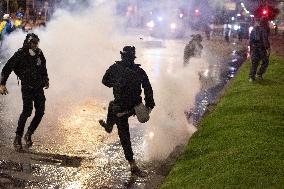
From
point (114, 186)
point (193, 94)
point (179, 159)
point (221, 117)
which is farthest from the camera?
point (193, 94)

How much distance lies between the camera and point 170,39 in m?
37.5

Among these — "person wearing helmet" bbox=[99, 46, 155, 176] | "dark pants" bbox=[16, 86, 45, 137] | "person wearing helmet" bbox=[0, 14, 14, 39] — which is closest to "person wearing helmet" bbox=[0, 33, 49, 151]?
"dark pants" bbox=[16, 86, 45, 137]

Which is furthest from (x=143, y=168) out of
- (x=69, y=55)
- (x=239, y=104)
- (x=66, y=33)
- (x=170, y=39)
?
(x=170, y=39)

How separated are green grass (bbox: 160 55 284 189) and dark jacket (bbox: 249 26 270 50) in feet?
7.61

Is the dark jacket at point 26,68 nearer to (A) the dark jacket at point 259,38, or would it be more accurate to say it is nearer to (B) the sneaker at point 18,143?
(B) the sneaker at point 18,143

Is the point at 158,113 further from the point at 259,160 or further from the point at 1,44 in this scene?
the point at 1,44

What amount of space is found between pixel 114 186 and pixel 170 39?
3209 centimetres

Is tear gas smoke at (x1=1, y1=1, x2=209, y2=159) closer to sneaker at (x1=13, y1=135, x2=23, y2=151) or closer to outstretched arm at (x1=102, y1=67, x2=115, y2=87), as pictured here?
outstretched arm at (x1=102, y1=67, x2=115, y2=87)

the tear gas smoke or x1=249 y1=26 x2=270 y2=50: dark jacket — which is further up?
x1=249 y1=26 x2=270 y2=50: dark jacket

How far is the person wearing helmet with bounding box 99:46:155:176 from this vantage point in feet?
20.8

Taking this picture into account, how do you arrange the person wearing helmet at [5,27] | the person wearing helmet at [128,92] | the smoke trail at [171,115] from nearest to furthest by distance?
the person wearing helmet at [128,92] → the smoke trail at [171,115] → the person wearing helmet at [5,27]

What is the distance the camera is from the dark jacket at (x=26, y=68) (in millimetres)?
7125

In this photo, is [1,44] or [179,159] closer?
[179,159]

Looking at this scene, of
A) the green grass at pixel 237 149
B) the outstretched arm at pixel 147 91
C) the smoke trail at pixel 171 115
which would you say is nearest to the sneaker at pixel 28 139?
the smoke trail at pixel 171 115
